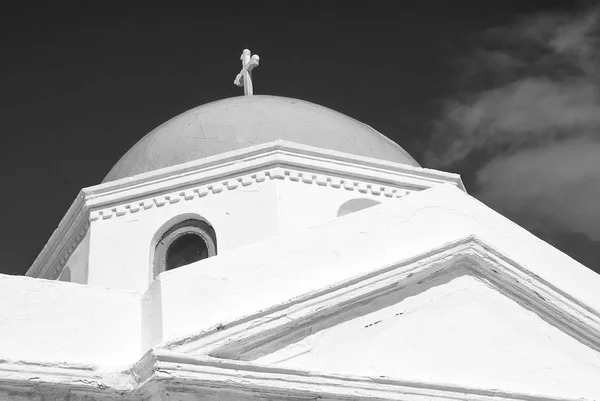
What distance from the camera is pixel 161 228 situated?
932 cm

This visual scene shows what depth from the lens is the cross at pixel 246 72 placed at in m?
11.9

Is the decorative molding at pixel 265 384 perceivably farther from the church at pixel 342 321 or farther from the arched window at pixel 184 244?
the arched window at pixel 184 244

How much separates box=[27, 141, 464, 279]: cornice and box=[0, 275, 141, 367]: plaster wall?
3.83 metres

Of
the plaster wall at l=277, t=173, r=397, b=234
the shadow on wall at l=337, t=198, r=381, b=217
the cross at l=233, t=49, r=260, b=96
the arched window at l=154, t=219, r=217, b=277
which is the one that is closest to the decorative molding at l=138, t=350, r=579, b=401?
the plaster wall at l=277, t=173, r=397, b=234

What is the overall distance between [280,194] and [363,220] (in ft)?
10.3

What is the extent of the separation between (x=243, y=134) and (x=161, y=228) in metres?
1.42

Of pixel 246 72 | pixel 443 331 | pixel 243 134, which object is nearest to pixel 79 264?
pixel 243 134

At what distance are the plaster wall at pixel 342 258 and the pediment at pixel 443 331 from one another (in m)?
0.12

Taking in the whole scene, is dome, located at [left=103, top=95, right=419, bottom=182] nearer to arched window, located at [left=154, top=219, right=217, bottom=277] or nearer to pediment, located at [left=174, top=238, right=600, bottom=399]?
arched window, located at [left=154, top=219, right=217, bottom=277]

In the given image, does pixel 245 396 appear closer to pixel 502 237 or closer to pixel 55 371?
pixel 55 371

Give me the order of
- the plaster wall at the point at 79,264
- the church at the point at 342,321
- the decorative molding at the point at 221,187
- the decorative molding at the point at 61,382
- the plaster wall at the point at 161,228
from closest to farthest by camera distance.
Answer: the decorative molding at the point at 61,382
the church at the point at 342,321
the plaster wall at the point at 161,228
the decorative molding at the point at 221,187
the plaster wall at the point at 79,264

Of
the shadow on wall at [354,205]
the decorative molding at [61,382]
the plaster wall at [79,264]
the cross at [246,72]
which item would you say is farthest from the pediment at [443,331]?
the cross at [246,72]

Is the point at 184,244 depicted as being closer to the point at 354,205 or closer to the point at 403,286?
the point at 354,205

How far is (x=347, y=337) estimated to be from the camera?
18.8ft
